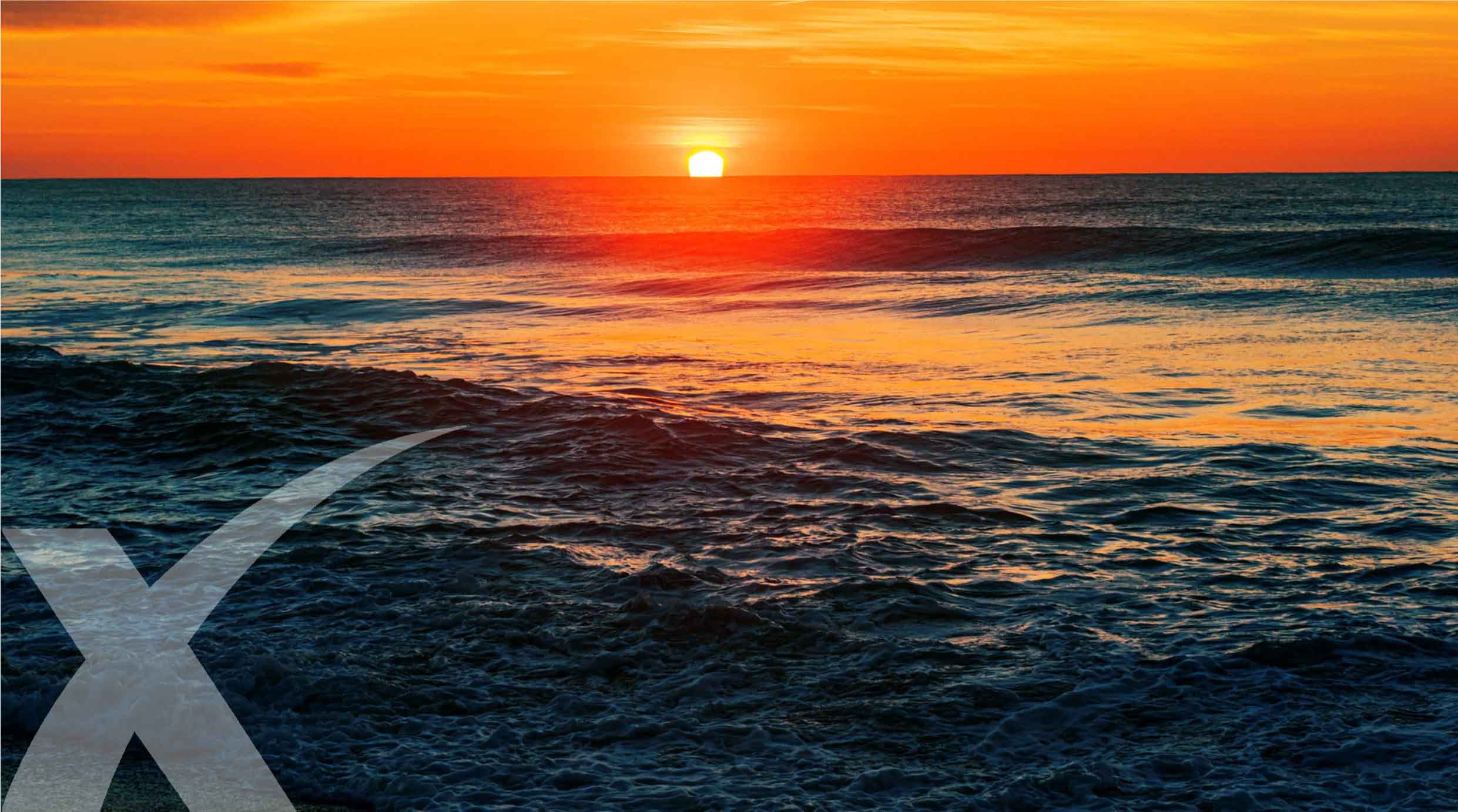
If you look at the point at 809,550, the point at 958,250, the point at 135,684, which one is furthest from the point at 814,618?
the point at 958,250

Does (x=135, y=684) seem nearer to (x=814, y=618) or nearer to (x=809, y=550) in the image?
(x=814, y=618)

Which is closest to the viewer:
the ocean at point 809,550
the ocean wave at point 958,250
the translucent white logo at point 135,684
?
the translucent white logo at point 135,684

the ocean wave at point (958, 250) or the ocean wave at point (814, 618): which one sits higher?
the ocean wave at point (958, 250)

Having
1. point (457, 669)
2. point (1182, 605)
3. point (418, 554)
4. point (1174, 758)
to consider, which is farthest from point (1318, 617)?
point (418, 554)

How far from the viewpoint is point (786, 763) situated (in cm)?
461

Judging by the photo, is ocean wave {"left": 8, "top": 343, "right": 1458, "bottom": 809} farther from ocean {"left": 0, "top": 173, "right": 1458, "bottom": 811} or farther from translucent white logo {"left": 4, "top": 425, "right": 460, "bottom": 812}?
translucent white logo {"left": 4, "top": 425, "right": 460, "bottom": 812}

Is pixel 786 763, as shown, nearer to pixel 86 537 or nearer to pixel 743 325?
pixel 86 537

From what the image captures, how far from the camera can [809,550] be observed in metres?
7.23

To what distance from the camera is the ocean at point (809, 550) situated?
4.69 m

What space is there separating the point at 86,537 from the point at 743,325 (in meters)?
13.4

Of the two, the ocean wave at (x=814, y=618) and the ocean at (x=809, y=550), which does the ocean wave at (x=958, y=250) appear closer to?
the ocean at (x=809, y=550)

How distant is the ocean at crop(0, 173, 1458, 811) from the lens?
15.4 feet

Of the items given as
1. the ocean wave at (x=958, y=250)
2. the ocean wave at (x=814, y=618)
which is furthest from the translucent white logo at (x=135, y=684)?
the ocean wave at (x=958, y=250)

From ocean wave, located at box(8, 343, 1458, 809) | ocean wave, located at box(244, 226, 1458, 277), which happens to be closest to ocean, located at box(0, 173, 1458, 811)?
ocean wave, located at box(8, 343, 1458, 809)
